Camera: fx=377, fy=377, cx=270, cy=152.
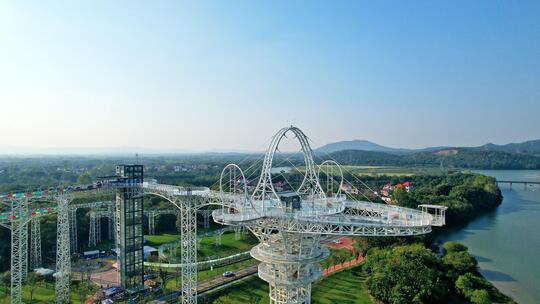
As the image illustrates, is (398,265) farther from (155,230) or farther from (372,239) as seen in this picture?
(155,230)

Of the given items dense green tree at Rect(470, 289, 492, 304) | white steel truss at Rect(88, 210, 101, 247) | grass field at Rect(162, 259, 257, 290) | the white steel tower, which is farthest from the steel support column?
dense green tree at Rect(470, 289, 492, 304)

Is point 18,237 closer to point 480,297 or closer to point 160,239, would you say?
point 160,239

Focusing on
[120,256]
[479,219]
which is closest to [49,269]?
[120,256]

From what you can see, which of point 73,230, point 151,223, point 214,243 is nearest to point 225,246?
point 214,243

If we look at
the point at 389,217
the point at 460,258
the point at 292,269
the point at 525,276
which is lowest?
the point at 525,276

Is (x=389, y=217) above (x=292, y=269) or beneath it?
above

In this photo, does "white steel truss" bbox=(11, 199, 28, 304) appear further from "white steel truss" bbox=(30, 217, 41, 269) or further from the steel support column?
the steel support column
